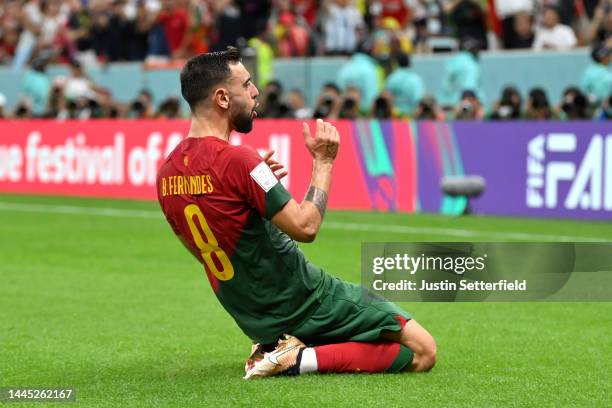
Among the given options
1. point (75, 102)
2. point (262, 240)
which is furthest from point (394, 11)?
point (262, 240)

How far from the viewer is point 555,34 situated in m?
21.0

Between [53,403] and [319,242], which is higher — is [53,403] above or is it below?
above

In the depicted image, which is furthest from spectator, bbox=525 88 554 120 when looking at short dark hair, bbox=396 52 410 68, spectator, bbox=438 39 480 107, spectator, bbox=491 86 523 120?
short dark hair, bbox=396 52 410 68

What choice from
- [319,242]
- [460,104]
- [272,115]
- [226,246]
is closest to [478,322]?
[226,246]

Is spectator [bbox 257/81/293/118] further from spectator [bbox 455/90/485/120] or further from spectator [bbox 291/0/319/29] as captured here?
spectator [bbox 291/0/319/29]

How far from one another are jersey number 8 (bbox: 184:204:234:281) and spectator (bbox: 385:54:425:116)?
13.7 meters

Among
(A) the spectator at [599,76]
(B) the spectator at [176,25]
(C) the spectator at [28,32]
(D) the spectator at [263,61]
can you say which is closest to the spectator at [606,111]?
(A) the spectator at [599,76]

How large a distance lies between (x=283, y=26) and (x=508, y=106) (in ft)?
21.8

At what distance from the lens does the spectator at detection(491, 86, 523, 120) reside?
1869 cm

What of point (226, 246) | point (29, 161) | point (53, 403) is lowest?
point (29, 161)

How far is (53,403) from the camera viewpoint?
678cm

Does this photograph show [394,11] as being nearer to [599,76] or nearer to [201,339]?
[599,76]

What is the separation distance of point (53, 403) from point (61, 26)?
23415mm

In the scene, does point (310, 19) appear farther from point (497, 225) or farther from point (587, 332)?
point (587, 332)
